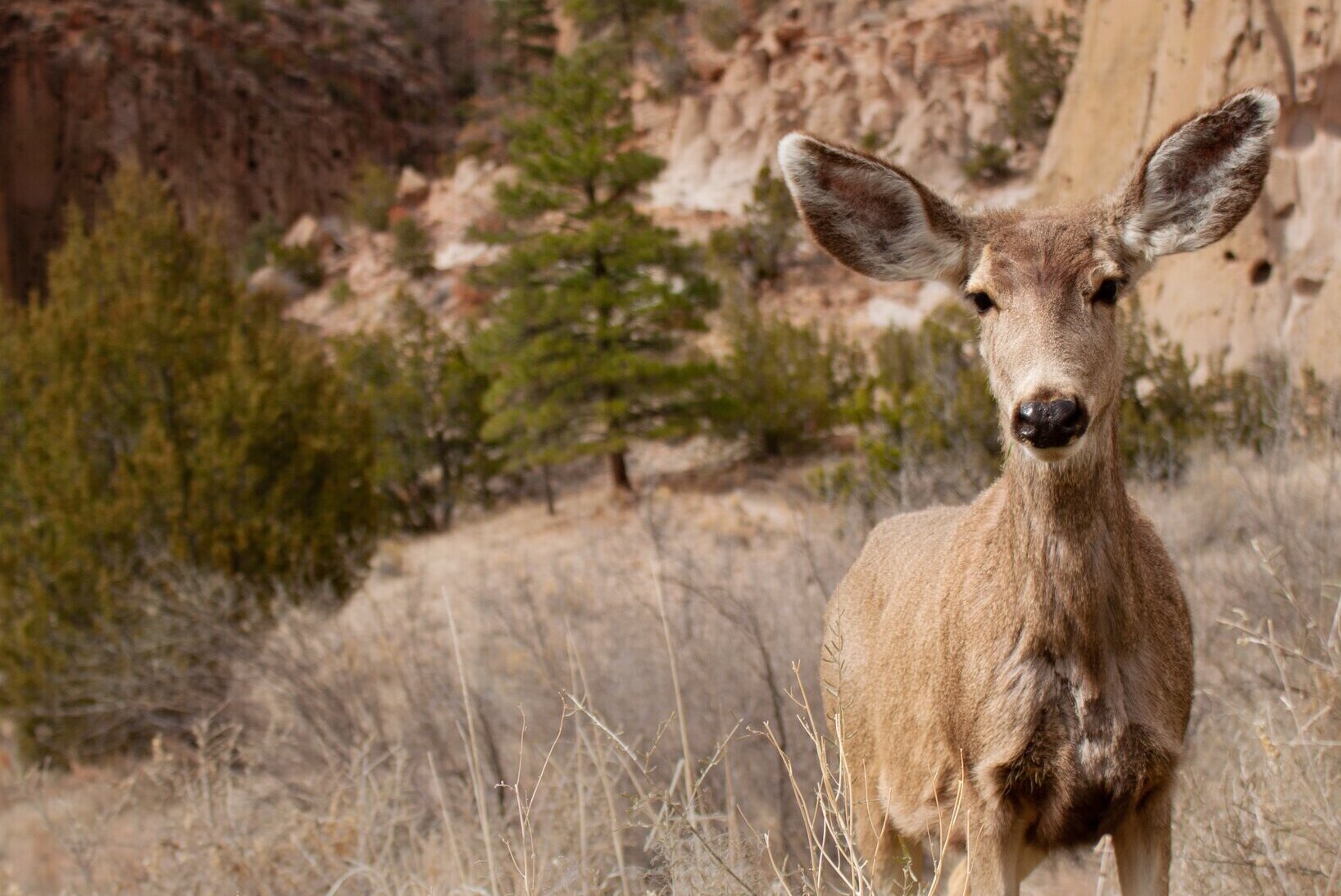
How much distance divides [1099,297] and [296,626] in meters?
6.78

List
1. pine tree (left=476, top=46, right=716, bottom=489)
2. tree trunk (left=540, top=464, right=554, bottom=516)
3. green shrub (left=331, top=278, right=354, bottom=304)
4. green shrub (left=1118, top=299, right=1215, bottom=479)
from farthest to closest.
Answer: green shrub (left=331, top=278, right=354, bottom=304)
tree trunk (left=540, top=464, right=554, bottom=516)
pine tree (left=476, top=46, right=716, bottom=489)
green shrub (left=1118, top=299, right=1215, bottom=479)

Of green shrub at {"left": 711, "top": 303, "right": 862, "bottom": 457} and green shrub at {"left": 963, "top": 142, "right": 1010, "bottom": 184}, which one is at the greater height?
green shrub at {"left": 963, "top": 142, "right": 1010, "bottom": 184}

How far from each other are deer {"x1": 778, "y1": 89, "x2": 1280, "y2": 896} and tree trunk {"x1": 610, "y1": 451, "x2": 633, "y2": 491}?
58.4ft

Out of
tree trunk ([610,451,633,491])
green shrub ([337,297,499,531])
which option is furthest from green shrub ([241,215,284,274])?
tree trunk ([610,451,633,491])

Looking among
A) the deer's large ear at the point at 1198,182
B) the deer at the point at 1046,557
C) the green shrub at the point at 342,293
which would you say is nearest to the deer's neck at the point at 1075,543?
the deer at the point at 1046,557

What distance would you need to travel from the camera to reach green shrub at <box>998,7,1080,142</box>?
29.8 metres

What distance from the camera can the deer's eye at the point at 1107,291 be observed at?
2566 mm


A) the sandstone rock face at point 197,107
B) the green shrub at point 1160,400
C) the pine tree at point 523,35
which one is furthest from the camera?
the pine tree at point 523,35

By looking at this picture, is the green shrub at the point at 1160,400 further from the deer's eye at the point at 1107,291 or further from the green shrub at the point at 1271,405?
the deer's eye at the point at 1107,291

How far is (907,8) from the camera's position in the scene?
3747cm

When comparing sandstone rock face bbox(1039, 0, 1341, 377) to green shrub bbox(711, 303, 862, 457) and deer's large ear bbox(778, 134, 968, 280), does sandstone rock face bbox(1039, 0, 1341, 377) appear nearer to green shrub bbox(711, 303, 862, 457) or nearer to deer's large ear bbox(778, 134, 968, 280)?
green shrub bbox(711, 303, 862, 457)

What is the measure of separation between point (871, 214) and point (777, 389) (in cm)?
1956

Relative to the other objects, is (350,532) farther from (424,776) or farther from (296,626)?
(424,776)

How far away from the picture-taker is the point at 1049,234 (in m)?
2.60
